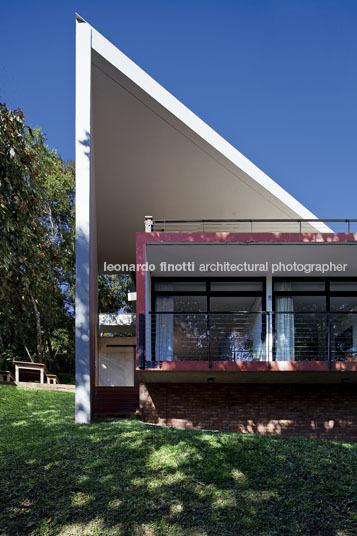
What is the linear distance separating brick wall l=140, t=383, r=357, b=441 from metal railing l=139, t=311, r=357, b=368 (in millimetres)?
710

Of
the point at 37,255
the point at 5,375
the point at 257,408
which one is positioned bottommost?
the point at 5,375

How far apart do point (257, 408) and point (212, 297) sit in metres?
2.93

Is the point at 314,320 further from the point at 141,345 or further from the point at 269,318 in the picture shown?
the point at 141,345

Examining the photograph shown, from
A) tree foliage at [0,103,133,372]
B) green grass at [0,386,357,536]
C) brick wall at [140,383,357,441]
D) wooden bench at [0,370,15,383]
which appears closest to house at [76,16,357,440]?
brick wall at [140,383,357,441]

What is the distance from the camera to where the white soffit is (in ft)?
35.4

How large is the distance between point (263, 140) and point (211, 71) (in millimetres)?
7437

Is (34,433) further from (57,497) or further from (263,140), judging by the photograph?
(263,140)

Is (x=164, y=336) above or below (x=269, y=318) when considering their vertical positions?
below

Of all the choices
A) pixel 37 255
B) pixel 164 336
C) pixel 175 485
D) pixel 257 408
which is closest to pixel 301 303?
pixel 257 408

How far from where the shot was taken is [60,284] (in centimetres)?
2722

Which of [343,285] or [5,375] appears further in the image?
[5,375]

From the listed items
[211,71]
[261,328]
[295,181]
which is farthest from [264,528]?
[295,181]

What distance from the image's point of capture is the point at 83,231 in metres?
9.56

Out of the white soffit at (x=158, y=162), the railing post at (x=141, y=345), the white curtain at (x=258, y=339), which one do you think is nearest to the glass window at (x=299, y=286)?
the white curtain at (x=258, y=339)
